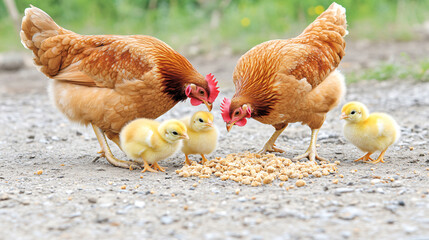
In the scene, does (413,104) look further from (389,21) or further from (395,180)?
(389,21)

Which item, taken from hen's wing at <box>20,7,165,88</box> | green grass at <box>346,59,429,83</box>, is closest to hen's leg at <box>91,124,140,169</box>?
hen's wing at <box>20,7,165,88</box>

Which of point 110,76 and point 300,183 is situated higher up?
point 110,76

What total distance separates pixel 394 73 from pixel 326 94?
16.5 feet

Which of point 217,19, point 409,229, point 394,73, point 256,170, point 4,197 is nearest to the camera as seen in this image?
point 409,229

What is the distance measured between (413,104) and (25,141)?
18.9ft

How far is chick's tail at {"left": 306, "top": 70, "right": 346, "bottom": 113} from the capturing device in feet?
15.6

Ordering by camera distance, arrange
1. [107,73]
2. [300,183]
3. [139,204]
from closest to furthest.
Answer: [139,204] < [300,183] < [107,73]

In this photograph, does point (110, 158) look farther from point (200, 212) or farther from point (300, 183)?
point (300, 183)

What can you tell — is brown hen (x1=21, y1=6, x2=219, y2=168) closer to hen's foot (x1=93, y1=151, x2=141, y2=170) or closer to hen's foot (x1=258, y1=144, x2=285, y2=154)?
hen's foot (x1=93, y1=151, x2=141, y2=170)

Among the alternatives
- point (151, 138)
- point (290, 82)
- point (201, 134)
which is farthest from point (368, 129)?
point (151, 138)

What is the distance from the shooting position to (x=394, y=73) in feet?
30.2

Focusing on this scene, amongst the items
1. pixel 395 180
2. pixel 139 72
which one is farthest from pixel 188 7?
pixel 395 180

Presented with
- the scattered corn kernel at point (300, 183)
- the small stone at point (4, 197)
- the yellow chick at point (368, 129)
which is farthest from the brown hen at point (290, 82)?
the small stone at point (4, 197)

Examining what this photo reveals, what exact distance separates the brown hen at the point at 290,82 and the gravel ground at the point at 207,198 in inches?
25.5
